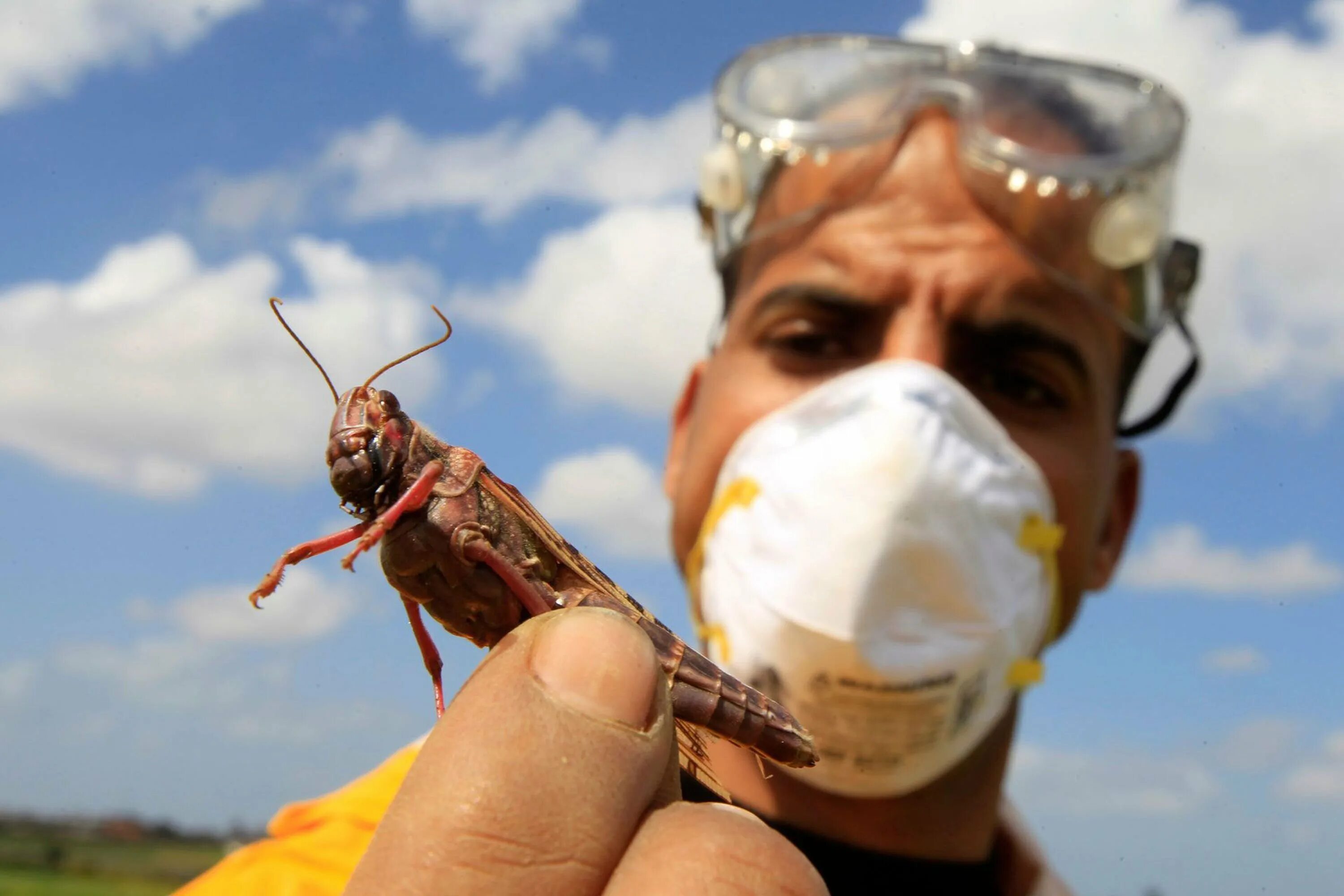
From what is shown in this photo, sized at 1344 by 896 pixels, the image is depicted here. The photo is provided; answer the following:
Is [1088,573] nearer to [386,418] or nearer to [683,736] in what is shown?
[683,736]

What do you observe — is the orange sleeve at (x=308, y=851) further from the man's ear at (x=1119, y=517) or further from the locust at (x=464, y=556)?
the man's ear at (x=1119, y=517)

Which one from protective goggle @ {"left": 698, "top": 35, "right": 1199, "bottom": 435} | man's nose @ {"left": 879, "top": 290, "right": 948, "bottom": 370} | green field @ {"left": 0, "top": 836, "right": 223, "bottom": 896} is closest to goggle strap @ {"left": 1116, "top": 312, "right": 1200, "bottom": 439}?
protective goggle @ {"left": 698, "top": 35, "right": 1199, "bottom": 435}

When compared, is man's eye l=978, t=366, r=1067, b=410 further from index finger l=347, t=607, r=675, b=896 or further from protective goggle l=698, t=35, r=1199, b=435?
index finger l=347, t=607, r=675, b=896

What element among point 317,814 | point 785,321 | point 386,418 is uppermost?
point 386,418

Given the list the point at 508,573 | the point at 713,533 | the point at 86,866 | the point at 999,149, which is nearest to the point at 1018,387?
the point at 999,149

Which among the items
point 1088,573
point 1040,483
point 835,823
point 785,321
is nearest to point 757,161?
point 785,321

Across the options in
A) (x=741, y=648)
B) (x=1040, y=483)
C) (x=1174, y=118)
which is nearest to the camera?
(x=741, y=648)

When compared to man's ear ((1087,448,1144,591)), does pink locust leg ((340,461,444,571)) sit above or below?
above
